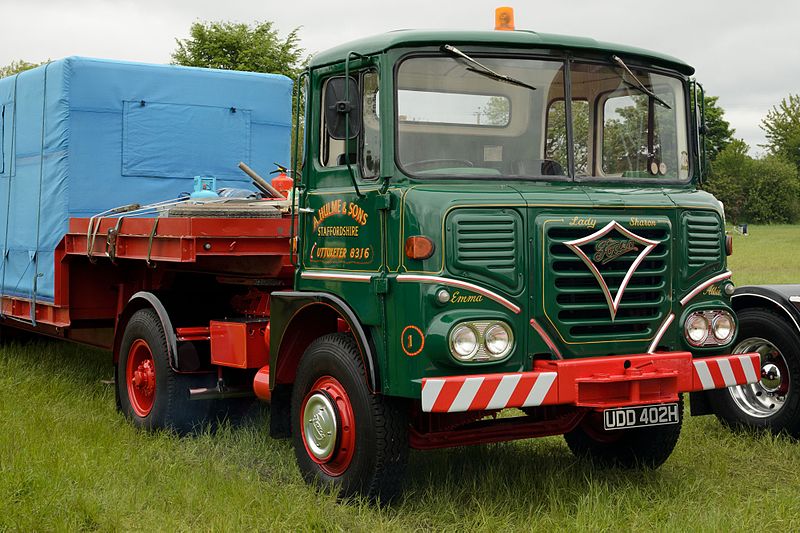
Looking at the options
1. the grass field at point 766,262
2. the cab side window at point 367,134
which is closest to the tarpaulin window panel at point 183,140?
the cab side window at point 367,134

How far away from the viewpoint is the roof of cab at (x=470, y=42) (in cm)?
567

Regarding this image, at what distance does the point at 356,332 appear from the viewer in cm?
572

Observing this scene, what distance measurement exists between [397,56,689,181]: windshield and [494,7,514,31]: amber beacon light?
290mm

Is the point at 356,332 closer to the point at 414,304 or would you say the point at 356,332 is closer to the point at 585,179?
the point at 414,304

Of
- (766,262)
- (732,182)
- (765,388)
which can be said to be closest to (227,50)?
(766,262)

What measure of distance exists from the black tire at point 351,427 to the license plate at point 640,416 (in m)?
1.08

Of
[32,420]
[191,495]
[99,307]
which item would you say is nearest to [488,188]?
[191,495]

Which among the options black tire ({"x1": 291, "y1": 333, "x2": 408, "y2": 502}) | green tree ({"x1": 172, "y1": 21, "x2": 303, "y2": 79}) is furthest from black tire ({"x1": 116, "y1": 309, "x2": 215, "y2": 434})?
green tree ({"x1": 172, "y1": 21, "x2": 303, "y2": 79})

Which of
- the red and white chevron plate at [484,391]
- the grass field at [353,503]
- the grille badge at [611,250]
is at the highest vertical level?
the grille badge at [611,250]

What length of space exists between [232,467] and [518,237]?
2.46 meters

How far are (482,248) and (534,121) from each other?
0.93m

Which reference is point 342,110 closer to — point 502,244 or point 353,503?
point 502,244

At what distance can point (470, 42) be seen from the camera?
18.9ft

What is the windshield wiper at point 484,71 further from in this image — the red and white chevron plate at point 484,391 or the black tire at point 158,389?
the black tire at point 158,389
